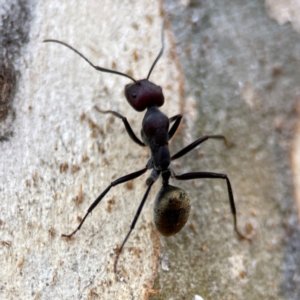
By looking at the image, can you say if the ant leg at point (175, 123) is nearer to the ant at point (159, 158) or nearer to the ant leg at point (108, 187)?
the ant at point (159, 158)

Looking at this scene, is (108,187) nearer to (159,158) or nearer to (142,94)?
(159,158)

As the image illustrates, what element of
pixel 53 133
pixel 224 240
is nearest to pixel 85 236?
pixel 53 133

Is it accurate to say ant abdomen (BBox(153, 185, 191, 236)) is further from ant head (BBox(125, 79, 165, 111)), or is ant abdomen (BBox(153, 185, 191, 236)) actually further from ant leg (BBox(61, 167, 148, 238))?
ant head (BBox(125, 79, 165, 111))

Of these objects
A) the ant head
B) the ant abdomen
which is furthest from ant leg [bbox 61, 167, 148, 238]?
the ant head

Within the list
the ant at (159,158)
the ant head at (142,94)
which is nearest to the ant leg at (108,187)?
the ant at (159,158)

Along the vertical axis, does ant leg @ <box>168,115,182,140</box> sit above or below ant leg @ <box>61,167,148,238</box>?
above

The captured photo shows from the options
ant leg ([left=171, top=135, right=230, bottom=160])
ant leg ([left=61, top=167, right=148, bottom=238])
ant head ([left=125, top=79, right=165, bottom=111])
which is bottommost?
ant leg ([left=61, top=167, right=148, bottom=238])

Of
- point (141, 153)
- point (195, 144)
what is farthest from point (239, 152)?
point (141, 153)
